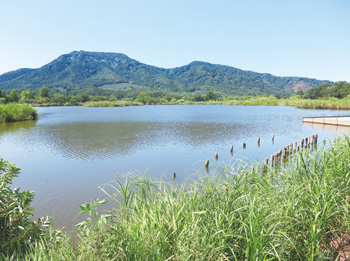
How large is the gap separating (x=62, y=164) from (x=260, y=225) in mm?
13736

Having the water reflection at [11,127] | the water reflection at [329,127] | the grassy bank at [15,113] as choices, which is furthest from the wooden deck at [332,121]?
the grassy bank at [15,113]

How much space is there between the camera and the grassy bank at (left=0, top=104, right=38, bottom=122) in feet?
113

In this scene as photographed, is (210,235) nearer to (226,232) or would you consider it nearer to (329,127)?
(226,232)

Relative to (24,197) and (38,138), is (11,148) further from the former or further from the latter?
(24,197)

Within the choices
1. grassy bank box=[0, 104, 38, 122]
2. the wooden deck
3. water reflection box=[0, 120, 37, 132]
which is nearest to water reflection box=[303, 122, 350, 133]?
the wooden deck

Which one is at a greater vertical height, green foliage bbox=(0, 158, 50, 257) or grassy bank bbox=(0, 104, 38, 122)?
grassy bank bbox=(0, 104, 38, 122)

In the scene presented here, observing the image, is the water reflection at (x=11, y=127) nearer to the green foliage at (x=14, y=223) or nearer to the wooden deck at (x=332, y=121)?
the green foliage at (x=14, y=223)

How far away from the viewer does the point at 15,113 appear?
120 feet

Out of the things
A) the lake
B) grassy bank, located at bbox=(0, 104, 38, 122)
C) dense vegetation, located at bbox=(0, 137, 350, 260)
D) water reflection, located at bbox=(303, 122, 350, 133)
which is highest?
grassy bank, located at bbox=(0, 104, 38, 122)

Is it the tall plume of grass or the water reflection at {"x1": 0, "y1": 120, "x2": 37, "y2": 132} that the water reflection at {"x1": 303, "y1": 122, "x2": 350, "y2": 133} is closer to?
the tall plume of grass

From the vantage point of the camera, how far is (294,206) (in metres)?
4.12

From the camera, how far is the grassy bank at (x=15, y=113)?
34.4m

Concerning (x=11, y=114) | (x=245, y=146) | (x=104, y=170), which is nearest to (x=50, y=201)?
(x=104, y=170)

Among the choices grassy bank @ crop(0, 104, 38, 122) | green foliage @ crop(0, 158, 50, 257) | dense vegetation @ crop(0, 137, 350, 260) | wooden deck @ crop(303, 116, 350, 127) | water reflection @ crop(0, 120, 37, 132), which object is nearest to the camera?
dense vegetation @ crop(0, 137, 350, 260)
